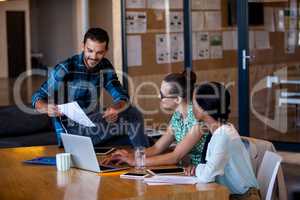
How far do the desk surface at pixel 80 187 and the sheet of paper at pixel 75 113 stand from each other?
17.5 inches

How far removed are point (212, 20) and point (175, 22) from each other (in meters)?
0.52

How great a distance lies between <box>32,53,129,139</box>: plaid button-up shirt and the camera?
4.08 metres

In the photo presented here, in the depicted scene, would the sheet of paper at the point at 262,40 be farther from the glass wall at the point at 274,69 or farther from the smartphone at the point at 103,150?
the smartphone at the point at 103,150

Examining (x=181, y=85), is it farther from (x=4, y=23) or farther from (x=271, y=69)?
(x=4, y=23)

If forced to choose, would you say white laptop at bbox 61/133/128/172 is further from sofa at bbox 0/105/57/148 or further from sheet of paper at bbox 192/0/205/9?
sheet of paper at bbox 192/0/205/9

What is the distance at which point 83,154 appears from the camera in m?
3.24

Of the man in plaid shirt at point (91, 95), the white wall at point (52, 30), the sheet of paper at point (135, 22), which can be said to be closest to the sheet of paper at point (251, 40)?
the sheet of paper at point (135, 22)

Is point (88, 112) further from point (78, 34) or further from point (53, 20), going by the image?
point (53, 20)

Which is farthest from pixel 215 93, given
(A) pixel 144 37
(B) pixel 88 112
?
(A) pixel 144 37

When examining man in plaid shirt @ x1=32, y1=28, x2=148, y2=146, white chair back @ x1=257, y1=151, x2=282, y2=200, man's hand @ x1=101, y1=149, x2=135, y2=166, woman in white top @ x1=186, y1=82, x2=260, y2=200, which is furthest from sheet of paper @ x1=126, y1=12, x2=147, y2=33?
Answer: woman in white top @ x1=186, y1=82, x2=260, y2=200

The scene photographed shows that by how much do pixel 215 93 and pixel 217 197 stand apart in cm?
62

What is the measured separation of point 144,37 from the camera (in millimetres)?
8359

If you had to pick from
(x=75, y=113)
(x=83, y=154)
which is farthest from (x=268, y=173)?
(x=75, y=113)

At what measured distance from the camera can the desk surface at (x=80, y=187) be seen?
2.67m
